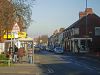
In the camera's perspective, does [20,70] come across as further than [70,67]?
No

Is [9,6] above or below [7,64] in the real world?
above

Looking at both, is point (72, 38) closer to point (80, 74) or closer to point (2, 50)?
point (2, 50)

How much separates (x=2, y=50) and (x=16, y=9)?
678cm

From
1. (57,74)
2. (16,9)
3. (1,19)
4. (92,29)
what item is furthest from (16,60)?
(92,29)

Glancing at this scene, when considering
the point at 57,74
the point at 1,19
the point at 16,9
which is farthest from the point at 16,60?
the point at 57,74

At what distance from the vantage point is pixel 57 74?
2525 centimetres

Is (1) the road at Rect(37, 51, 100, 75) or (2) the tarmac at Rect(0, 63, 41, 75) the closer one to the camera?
(2) the tarmac at Rect(0, 63, 41, 75)

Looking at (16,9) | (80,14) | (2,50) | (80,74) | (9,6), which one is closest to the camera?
(80,74)

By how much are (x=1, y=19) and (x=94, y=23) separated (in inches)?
2433

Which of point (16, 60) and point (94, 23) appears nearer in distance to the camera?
point (16, 60)

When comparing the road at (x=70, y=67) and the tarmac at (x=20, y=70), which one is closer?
the tarmac at (x=20, y=70)

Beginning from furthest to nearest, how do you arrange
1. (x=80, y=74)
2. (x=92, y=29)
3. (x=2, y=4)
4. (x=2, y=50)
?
1. (x=92, y=29)
2. (x=2, y=50)
3. (x=2, y=4)
4. (x=80, y=74)

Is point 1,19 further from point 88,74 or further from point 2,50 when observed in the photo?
point 88,74

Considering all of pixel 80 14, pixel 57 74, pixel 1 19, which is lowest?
pixel 57 74
